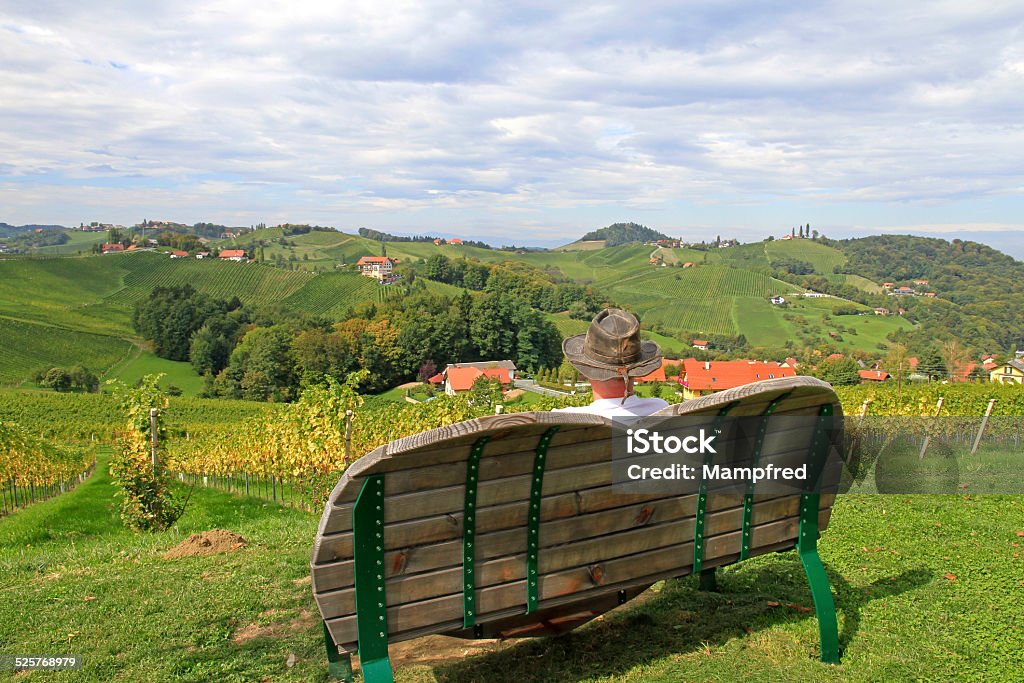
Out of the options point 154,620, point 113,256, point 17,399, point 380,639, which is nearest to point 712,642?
point 380,639

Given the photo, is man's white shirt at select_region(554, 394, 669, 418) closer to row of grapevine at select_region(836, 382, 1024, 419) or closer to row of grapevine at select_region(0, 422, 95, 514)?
row of grapevine at select_region(0, 422, 95, 514)

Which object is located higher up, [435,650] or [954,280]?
[954,280]

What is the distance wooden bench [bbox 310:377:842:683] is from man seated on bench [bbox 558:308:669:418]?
467 millimetres

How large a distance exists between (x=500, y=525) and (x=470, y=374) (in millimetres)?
68240

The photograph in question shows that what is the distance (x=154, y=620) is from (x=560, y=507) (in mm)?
2871

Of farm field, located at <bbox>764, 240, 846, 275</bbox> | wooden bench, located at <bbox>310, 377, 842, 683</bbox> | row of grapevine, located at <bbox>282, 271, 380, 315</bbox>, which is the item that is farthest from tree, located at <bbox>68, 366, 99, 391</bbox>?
farm field, located at <bbox>764, 240, 846, 275</bbox>

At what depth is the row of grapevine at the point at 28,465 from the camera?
12883 millimetres

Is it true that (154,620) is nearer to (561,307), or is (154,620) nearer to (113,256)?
(561,307)

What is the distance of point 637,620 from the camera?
3.79 meters

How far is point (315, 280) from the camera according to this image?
364ft

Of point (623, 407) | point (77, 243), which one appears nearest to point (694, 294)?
point (623, 407)

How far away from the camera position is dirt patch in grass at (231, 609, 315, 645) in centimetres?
376

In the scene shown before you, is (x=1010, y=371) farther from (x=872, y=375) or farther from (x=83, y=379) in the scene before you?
(x=83, y=379)

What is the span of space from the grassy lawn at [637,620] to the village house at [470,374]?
55.6 metres
